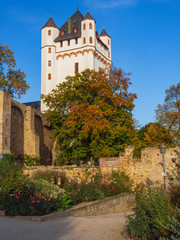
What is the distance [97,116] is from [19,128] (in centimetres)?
793

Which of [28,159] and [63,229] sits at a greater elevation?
[28,159]

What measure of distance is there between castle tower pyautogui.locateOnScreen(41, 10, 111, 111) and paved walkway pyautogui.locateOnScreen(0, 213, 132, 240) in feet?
99.8

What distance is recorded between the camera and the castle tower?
37.7 meters

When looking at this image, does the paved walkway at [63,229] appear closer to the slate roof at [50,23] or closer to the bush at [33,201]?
the bush at [33,201]

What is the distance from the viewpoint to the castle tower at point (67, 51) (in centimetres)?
3772

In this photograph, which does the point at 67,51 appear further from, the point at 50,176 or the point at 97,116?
the point at 50,176

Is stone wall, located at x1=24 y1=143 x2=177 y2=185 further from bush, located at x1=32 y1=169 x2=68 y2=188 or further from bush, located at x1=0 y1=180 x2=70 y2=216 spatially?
bush, located at x1=0 y1=180 x2=70 y2=216

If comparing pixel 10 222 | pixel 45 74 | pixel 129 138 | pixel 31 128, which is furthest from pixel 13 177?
pixel 45 74

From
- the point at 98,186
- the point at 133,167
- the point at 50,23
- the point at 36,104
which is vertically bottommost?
the point at 98,186

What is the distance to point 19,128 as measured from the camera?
2523 centimetres

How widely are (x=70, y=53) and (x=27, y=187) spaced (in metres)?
30.5

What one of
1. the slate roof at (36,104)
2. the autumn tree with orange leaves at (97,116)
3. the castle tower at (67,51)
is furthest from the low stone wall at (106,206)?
the slate roof at (36,104)

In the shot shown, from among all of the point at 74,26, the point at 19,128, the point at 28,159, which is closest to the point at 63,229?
the point at 28,159

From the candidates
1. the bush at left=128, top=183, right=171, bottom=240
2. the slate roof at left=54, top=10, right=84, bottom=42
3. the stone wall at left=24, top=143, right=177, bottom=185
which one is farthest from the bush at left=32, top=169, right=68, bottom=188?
the slate roof at left=54, top=10, right=84, bottom=42
